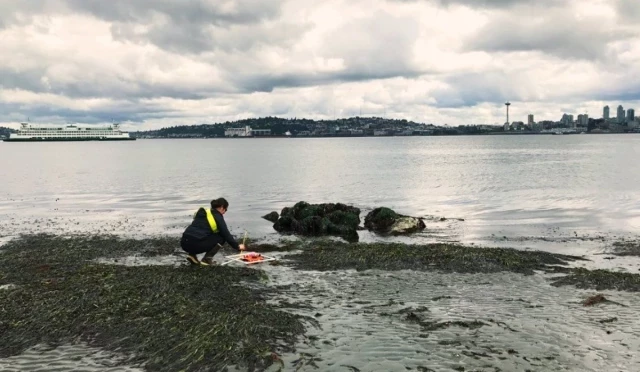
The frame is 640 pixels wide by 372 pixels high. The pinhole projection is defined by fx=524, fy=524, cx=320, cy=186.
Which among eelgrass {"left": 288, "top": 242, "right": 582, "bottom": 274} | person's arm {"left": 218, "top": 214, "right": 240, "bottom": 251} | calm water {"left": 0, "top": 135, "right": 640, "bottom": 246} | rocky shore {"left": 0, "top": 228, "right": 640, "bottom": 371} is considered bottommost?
calm water {"left": 0, "top": 135, "right": 640, "bottom": 246}

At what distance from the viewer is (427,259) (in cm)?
1723

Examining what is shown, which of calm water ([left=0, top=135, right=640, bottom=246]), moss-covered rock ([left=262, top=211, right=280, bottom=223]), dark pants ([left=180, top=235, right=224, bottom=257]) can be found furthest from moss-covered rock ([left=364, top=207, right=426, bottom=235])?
dark pants ([left=180, top=235, right=224, bottom=257])

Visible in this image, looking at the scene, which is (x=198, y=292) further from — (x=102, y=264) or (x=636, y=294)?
(x=636, y=294)

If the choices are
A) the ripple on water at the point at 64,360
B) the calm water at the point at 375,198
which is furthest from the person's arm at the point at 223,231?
the calm water at the point at 375,198

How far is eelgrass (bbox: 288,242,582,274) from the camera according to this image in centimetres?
1630

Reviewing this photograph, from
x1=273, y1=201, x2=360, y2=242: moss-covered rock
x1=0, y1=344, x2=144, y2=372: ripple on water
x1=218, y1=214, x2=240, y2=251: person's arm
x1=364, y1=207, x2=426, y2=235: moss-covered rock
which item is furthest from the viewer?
x1=364, y1=207, x2=426, y2=235: moss-covered rock

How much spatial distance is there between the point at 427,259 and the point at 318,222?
27.9 feet

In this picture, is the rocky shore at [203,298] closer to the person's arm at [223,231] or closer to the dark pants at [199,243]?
the dark pants at [199,243]

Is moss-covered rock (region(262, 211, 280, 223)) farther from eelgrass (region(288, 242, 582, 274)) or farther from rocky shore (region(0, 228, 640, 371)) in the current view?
eelgrass (region(288, 242, 582, 274))

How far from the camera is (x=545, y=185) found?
49281mm

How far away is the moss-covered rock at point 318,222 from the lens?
24438mm

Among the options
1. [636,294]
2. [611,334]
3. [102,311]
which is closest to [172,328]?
[102,311]

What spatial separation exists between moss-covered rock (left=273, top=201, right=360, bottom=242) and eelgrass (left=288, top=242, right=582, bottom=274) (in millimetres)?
4597

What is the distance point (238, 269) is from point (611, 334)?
9755 millimetres
